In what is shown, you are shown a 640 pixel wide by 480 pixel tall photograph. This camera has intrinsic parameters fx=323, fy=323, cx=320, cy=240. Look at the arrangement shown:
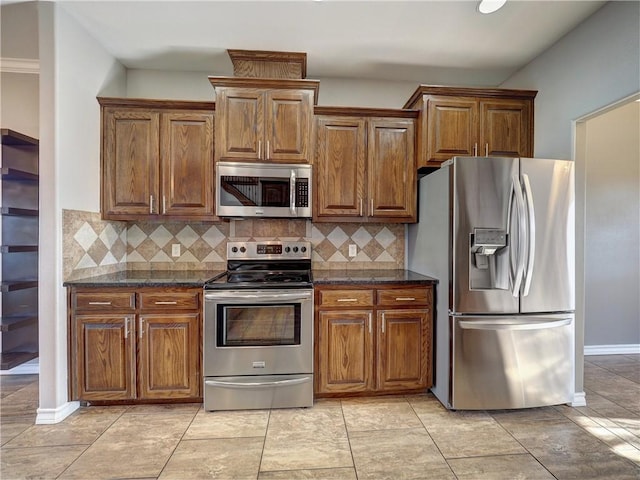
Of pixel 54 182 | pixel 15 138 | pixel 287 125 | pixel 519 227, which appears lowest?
pixel 519 227

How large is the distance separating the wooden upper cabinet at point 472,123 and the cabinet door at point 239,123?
1.36 meters

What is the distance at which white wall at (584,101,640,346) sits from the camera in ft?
11.2

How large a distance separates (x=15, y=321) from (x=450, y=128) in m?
3.99

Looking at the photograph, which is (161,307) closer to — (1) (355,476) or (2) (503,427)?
(1) (355,476)

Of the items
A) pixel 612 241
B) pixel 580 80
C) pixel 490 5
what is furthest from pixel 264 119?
pixel 612 241

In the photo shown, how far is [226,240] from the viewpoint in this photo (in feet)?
10.0

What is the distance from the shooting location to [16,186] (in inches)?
113

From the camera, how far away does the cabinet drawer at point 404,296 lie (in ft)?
8.13

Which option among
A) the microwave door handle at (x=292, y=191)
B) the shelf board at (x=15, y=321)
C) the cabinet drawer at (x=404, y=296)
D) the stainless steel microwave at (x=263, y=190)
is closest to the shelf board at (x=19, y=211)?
the shelf board at (x=15, y=321)

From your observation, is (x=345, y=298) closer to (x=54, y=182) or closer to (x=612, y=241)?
(x=54, y=182)

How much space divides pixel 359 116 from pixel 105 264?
2.48m

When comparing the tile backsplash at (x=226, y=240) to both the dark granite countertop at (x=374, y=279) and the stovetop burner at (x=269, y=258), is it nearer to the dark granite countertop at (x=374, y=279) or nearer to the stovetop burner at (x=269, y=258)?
the stovetop burner at (x=269, y=258)

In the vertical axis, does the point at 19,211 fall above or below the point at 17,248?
above

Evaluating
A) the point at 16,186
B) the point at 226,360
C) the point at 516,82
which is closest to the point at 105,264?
the point at 16,186
